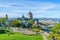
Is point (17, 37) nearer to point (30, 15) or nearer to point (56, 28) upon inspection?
point (30, 15)

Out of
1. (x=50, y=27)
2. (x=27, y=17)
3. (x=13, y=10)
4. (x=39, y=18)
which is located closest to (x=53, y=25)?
(x=50, y=27)

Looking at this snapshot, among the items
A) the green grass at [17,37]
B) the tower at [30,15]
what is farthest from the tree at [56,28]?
the tower at [30,15]

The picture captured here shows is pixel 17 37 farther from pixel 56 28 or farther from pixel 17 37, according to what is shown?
pixel 56 28

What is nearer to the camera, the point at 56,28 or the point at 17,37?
the point at 56,28

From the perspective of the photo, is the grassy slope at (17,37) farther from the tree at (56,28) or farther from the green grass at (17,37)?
the tree at (56,28)

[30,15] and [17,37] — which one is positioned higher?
[30,15]

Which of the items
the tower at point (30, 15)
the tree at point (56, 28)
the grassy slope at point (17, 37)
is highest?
the tower at point (30, 15)

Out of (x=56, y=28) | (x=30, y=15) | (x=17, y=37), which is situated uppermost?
(x=30, y=15)

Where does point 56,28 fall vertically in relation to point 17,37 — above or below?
above

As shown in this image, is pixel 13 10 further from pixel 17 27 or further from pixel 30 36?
pixel 30 36

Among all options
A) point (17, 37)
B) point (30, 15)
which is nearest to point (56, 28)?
point (30, 15)

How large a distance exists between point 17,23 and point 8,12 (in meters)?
0.27

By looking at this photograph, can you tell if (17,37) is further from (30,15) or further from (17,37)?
(30,15)

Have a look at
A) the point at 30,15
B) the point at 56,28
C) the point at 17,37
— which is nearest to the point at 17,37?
the point at 17,37
